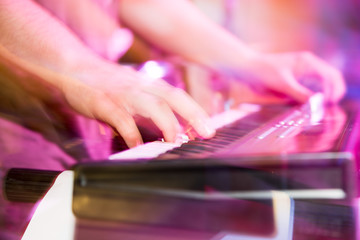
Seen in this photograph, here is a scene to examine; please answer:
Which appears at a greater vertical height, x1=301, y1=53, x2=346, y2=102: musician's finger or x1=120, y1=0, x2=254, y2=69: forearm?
x1=120, y1=0, x2=254, y2=69: forearm

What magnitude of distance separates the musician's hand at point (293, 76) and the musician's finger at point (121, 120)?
80cm

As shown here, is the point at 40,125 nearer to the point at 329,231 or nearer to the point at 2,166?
the point at 2,166

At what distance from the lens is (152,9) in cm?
146

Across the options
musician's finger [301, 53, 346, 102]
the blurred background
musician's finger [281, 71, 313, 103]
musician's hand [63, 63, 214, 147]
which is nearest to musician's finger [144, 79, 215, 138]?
musician's hand [63, 63, 214, 147]

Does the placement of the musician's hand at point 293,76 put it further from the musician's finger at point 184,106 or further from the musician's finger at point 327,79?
the musician's finger at point 184,106

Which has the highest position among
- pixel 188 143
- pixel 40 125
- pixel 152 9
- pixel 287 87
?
pixel 152 9

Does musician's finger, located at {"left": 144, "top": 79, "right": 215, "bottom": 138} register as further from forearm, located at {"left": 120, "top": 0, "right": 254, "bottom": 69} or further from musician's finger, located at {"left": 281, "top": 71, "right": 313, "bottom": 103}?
forearm, located at {"left": 120, "top": 0, "right": 254, "bottom": 69}

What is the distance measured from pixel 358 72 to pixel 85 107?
1280 millimetres

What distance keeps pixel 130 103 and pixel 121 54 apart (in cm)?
79

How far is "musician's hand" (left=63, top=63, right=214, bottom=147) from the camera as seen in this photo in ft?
2.11

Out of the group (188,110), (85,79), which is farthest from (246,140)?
(85,79)

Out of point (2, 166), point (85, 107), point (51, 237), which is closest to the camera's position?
point (51, 237)

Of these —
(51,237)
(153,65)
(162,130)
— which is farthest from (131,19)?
(51,237)

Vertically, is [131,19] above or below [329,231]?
above
